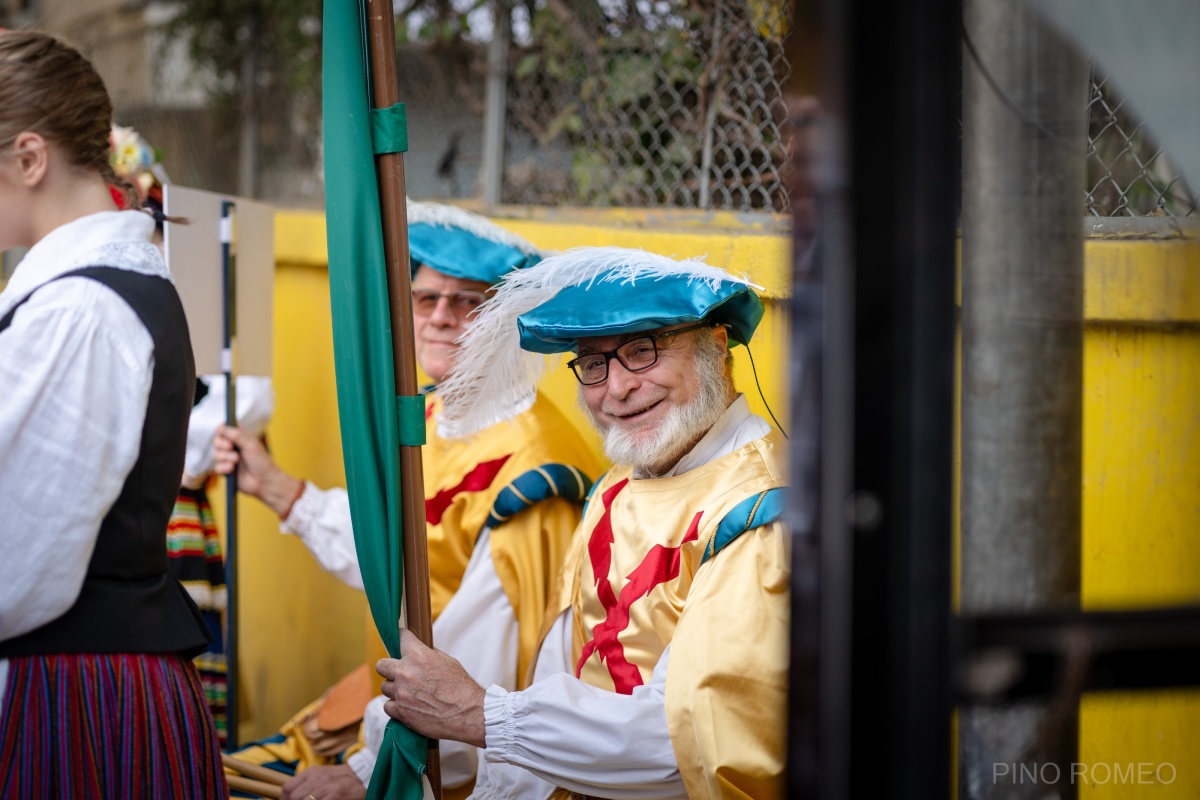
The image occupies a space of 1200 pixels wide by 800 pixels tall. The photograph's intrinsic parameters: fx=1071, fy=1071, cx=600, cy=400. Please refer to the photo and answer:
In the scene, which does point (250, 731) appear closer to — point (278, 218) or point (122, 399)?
point (278, 218)

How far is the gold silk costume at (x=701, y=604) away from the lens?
174 centimetres

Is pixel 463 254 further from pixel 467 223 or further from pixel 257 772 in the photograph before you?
pixel 257 772

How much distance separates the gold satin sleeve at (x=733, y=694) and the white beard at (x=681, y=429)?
1.37 ft

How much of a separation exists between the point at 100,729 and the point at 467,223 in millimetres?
1647

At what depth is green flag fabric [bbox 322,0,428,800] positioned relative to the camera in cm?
176

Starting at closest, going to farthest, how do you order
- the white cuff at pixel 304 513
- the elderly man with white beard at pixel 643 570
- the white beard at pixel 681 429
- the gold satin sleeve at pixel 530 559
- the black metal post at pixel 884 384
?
the black metal post at pixel 884 384 < the elderly man with white beard at pixel 643 570 < the white beard at pixel 681 429 < the gold satin sleeve at pixel 530 559 < the white cuff at pixel 304 513

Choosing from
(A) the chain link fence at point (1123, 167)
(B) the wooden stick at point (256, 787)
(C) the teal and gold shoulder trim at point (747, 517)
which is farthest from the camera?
(B) the wooden stick at point (256, 787)

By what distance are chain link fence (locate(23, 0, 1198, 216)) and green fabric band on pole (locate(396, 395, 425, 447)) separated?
90 centimetres

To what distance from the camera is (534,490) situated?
2.56 meters

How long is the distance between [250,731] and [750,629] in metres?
3.15

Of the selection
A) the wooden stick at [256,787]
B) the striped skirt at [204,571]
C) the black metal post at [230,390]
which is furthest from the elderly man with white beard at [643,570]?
the striped skirt at [204,571]

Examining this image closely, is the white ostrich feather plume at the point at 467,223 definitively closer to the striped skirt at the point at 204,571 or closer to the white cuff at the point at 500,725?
the striped skirt at the point at 204,571

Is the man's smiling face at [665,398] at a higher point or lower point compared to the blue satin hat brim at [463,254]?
lower

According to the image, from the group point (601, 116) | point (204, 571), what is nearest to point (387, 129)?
point (601, 116)
